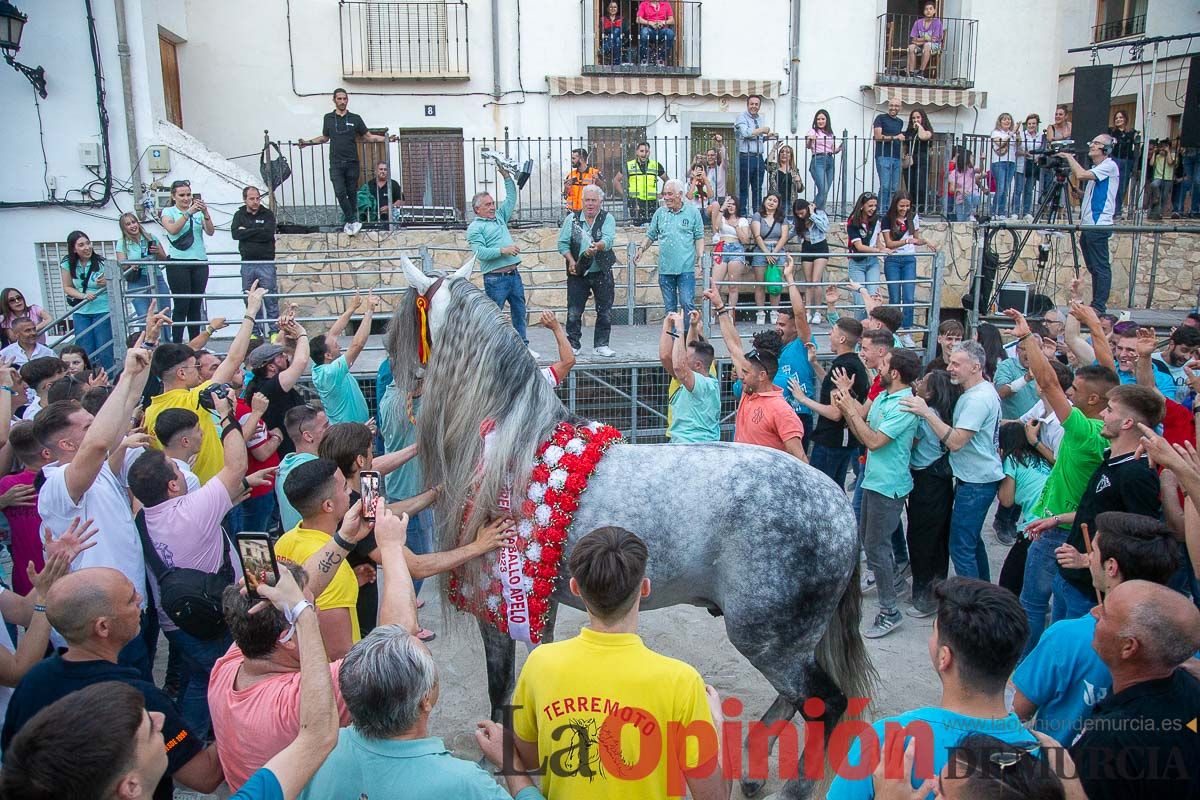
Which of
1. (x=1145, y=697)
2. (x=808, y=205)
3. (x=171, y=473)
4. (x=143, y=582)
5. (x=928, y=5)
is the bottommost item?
(x=143, y=582)

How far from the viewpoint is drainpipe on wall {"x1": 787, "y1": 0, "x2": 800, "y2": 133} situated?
53.6ft

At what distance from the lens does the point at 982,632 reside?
2.37 m

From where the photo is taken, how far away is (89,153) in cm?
1170

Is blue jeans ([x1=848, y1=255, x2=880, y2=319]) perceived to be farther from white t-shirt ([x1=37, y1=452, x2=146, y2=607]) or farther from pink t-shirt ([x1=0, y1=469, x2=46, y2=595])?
pink t-shirt ([x1=0, y1=469, x2=46, y2=595])

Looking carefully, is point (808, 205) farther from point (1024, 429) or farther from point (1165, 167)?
point (1165, 167)

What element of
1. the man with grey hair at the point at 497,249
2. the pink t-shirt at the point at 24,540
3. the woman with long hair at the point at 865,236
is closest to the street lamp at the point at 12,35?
the man with grey hair at the point at 497,249

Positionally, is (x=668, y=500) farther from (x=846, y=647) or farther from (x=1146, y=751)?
(x=1146, y=751)

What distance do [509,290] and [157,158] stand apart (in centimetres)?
→ 587

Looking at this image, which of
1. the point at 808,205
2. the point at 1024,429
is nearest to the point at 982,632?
the point at 1024,429

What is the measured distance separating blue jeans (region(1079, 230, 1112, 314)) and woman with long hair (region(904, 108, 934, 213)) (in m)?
3.87

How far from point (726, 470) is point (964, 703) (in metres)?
1.66

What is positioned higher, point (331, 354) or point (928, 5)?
point (928, 5)

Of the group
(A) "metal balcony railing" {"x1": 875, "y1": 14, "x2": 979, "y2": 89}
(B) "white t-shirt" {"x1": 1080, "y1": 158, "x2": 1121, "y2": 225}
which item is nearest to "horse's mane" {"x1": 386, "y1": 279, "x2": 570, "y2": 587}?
(B) "white t-shirt" {"x1": 1080, "y1": 158, "x2": 1121, "y2": 225}

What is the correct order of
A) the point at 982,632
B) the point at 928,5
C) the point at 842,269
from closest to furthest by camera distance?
1. the point at 982,632
2. the point at 842,269
3. the point at 928,5
